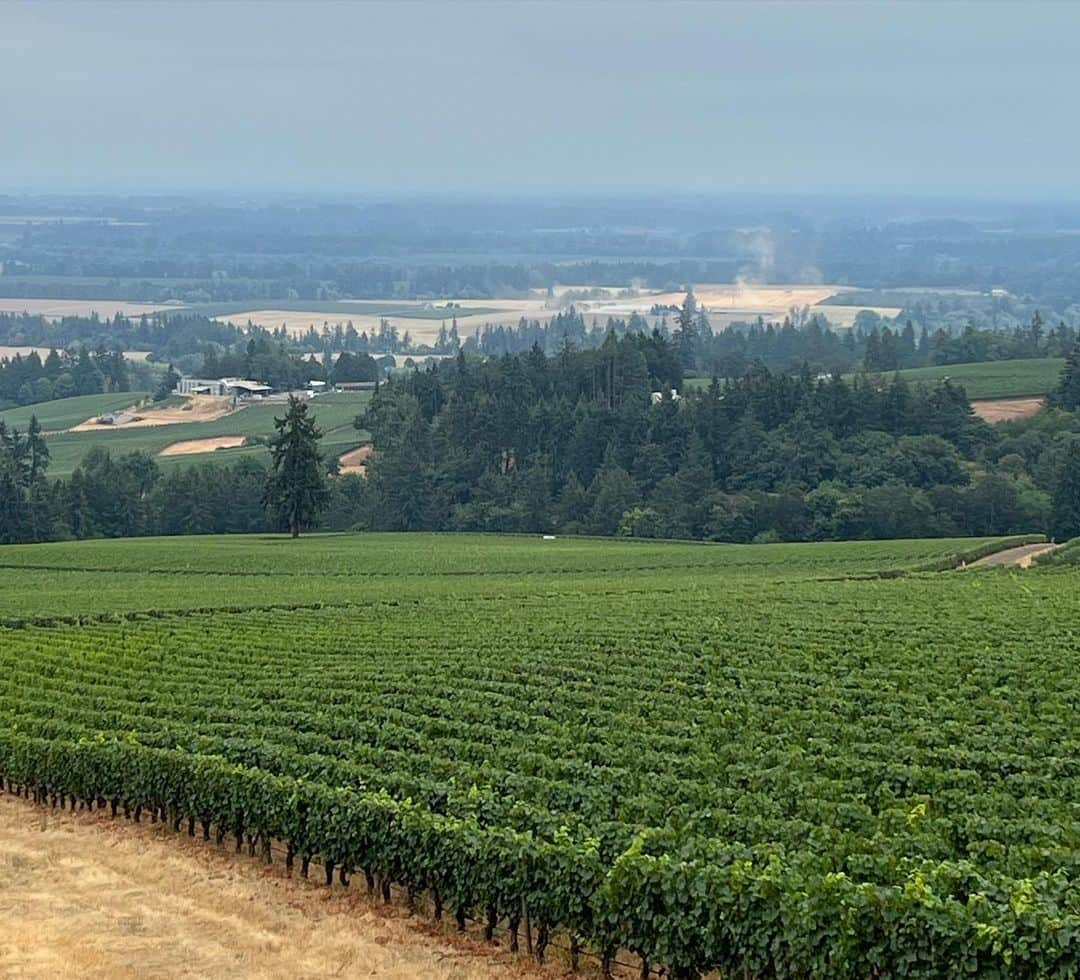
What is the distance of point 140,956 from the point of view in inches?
798

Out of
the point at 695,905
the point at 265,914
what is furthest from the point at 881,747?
the point at 265,914

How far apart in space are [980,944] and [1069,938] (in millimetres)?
906

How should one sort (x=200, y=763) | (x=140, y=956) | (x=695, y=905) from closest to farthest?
(x=695, y=905) < (x=140, y=956) < (x=200, y=763)

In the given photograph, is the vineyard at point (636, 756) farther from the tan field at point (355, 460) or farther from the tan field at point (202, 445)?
the tan field at point (202, 445)

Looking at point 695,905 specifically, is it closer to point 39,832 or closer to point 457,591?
point 39,832

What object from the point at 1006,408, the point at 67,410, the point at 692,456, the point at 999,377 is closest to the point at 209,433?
the point at 67,410

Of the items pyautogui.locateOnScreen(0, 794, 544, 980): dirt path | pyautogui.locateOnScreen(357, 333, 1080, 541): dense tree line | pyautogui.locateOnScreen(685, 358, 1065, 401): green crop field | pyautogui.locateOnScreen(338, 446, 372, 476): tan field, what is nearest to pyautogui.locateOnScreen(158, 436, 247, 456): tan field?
pyautogui.locateOnScreen(338, 446, 372, 476): tan field

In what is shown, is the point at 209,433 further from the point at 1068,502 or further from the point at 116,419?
the point at 1068,502

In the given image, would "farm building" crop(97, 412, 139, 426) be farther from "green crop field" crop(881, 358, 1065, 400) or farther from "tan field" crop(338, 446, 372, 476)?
"green crop field" crop(881, 358, 1065, 400)

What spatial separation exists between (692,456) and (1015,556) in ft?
146

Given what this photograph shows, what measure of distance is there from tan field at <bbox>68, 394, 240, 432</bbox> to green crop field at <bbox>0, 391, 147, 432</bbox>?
129 inches

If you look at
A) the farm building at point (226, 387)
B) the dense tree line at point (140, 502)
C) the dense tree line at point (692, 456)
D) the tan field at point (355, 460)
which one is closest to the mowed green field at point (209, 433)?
the tan field at point (355, 460)

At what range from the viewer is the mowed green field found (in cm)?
13650

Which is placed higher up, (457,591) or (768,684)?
(768,684)
